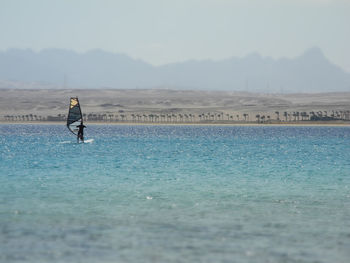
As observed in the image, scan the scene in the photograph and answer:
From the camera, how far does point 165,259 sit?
18.9 m

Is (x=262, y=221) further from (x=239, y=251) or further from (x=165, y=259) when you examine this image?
(x=165, y=259)

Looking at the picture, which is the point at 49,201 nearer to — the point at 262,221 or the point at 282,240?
the point at 262,221

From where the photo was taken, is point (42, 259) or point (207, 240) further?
point (207, 240)

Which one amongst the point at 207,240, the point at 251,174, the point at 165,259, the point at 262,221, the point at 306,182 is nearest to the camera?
the point at 165,259

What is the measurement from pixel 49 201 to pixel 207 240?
38.4 ft

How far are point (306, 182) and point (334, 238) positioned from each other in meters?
19.5

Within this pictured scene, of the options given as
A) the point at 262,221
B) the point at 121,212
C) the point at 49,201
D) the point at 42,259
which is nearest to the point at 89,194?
the point at 49,201

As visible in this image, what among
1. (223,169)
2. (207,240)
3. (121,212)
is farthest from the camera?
(223,169)

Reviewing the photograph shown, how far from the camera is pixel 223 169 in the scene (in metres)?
51.9

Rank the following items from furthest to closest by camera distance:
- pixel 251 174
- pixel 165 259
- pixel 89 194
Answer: pixel 251 174, pixel 89 194, pixel 165 259

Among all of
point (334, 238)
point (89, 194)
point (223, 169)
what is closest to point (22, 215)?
point (89, 194)

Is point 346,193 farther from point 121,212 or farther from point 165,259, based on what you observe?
point 165,259

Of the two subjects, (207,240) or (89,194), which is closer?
(207,240)

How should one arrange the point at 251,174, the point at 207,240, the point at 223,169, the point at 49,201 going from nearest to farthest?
the point at 207,240, the point at 49,201, the point at 251,174, the point at 223,169
